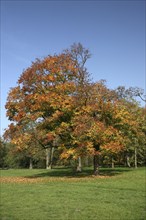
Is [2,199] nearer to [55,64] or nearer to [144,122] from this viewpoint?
[55,64]

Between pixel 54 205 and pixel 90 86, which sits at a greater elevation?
pixel 90 86

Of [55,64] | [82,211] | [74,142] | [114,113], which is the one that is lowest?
[82,211]

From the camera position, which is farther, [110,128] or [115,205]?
[110,128]

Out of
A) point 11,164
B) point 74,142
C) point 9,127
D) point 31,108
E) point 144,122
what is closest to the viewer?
point 74,142

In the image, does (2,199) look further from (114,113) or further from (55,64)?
(55,64)

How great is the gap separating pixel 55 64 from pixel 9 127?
826 cm

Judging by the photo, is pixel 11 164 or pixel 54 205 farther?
pixel 11 164

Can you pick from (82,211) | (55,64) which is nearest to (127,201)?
(82,211)

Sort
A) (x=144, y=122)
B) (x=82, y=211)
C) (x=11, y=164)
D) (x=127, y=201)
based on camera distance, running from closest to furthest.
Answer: (x=82, y=211), (x=127, y=201), (x=144, y=122), (x=11, y=164)

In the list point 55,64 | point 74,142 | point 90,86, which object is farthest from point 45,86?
point 74,142

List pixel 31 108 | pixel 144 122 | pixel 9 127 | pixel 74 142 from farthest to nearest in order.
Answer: pixel 144 122 < pixel 9 127 < pixel 31 108 < pixel 74 142

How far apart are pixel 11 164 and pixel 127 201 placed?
6830 centimetres

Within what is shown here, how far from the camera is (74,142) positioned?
28.2 m

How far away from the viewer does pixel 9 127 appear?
110 feet
